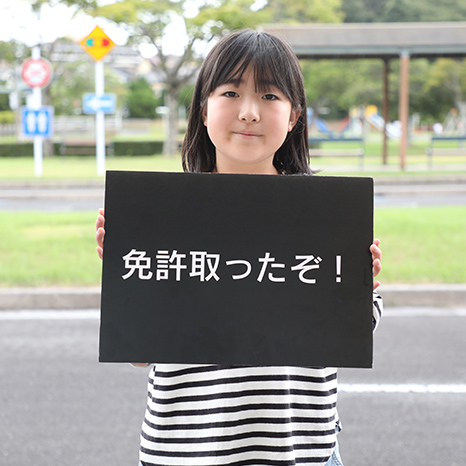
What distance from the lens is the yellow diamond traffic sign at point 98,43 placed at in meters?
14.6

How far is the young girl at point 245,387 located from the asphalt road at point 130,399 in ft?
6.14

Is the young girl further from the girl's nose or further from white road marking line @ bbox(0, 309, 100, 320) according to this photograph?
white road marking line @ bbox(0, 309, 100, 320)

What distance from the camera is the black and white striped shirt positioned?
4.30 ft

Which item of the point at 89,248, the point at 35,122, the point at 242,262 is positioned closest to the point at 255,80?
the point at 242,262

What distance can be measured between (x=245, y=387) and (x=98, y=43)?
14342 mm

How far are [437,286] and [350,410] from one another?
2.29 m

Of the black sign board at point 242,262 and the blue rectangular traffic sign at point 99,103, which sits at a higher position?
the blue rectangular traffic sign at point 99,103

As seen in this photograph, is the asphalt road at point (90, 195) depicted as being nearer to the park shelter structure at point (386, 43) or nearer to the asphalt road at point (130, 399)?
the park shelter structure at point (386, 43)

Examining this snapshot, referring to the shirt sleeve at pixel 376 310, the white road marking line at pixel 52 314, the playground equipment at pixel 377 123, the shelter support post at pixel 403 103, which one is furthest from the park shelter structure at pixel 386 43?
the playground equipment at pixel 377 123

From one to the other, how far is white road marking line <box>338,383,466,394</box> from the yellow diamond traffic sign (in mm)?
12236

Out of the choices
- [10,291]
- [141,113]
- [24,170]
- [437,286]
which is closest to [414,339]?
[437,286]

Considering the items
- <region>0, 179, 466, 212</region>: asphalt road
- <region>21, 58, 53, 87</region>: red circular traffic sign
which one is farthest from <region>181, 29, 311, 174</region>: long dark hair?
<region>21, 58, 53, 87</region>: red circular traffic sign

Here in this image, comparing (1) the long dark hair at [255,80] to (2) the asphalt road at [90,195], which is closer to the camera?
(1) the long dark hair at [255,80]

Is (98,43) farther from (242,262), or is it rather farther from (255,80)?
(242,262)
